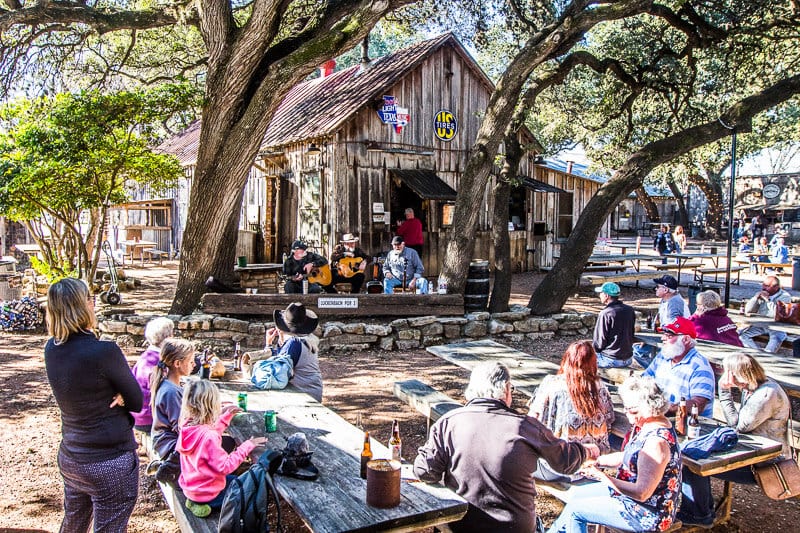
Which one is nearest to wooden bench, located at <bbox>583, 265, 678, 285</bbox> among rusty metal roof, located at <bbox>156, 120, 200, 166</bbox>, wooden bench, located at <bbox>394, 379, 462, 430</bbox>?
wooden bench, located at <bbox>394, 379, 462, 430</bbox>

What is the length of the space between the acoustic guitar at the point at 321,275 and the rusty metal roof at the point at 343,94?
413 centimetres

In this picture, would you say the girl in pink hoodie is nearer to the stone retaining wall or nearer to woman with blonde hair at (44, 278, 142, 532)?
woman with blonde hair at (44, 278, 142, 532)

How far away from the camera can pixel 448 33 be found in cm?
1598

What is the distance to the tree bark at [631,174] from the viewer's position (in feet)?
33.6

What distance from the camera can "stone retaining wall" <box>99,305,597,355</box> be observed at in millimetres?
9578

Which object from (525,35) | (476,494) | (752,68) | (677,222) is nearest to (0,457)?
(476,494)

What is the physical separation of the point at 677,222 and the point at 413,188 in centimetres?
3362

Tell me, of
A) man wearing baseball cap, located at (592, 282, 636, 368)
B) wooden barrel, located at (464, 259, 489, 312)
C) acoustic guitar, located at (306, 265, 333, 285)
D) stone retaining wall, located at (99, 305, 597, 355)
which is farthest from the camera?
acoustic guitar, located at (306, 265, 333, 285)

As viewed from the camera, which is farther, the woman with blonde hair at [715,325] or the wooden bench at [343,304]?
the wooden bench at [343,304]

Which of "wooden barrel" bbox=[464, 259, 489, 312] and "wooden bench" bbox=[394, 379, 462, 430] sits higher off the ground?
"wooden barrel" bbox=[464, 259, 489, 312]

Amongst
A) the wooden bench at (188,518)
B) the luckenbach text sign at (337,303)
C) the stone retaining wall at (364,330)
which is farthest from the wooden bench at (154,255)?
the wooden bench at (188,518)

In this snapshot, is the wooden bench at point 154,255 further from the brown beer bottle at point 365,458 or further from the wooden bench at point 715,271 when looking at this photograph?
the brown beer bottle at point 365,458

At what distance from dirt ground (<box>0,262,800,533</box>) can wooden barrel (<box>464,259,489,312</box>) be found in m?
0.99

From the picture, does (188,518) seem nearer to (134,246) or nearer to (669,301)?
(669,301)
